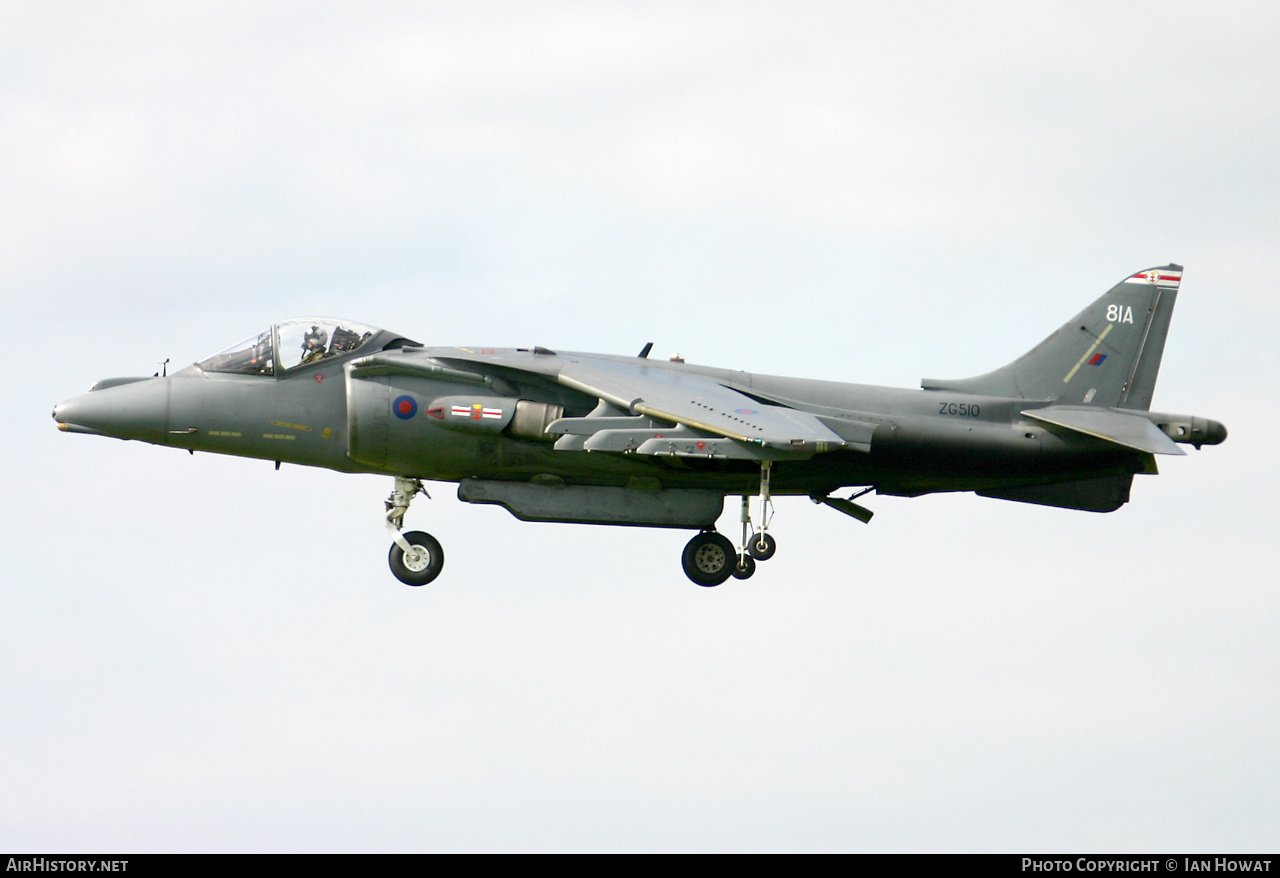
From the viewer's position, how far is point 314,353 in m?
22.5

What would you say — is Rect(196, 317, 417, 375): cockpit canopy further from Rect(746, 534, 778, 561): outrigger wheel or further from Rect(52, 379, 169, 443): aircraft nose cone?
Rect(746, 534, 778, 561): outrigger wheel

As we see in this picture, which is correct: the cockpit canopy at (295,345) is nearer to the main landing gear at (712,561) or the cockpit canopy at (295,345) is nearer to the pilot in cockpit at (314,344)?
the pilot in cockpit at (314,344)

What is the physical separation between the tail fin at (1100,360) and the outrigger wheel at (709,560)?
3.90 m

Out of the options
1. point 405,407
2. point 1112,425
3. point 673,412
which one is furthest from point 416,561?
point 1112,425

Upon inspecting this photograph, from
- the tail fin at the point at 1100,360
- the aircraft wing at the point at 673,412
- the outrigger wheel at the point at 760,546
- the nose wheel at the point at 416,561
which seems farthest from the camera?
the tail fin at the point at 1100,360

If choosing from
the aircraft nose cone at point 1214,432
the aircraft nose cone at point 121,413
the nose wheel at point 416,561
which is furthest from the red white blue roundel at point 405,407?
the aircraft nose cone at point 1214,432

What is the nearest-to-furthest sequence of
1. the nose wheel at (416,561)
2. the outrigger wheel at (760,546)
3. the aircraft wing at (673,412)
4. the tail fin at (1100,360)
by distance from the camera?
1. the aircraft wing at (673,412)
2. the outrigger wheel at (760,546)
3. the nose wheel at (416,561)
4. the tail fin at (1100,360)

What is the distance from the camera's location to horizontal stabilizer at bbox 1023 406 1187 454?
876 inches

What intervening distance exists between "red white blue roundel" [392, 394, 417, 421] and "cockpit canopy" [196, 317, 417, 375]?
110 centimetres

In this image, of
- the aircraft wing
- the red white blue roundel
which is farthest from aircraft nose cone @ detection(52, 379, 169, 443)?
the aircraft wing

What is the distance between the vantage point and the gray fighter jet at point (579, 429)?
21844 mm

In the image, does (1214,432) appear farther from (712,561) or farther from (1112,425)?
(712,561)

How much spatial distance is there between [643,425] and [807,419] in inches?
85.6

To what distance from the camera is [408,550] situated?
22.7 meters
